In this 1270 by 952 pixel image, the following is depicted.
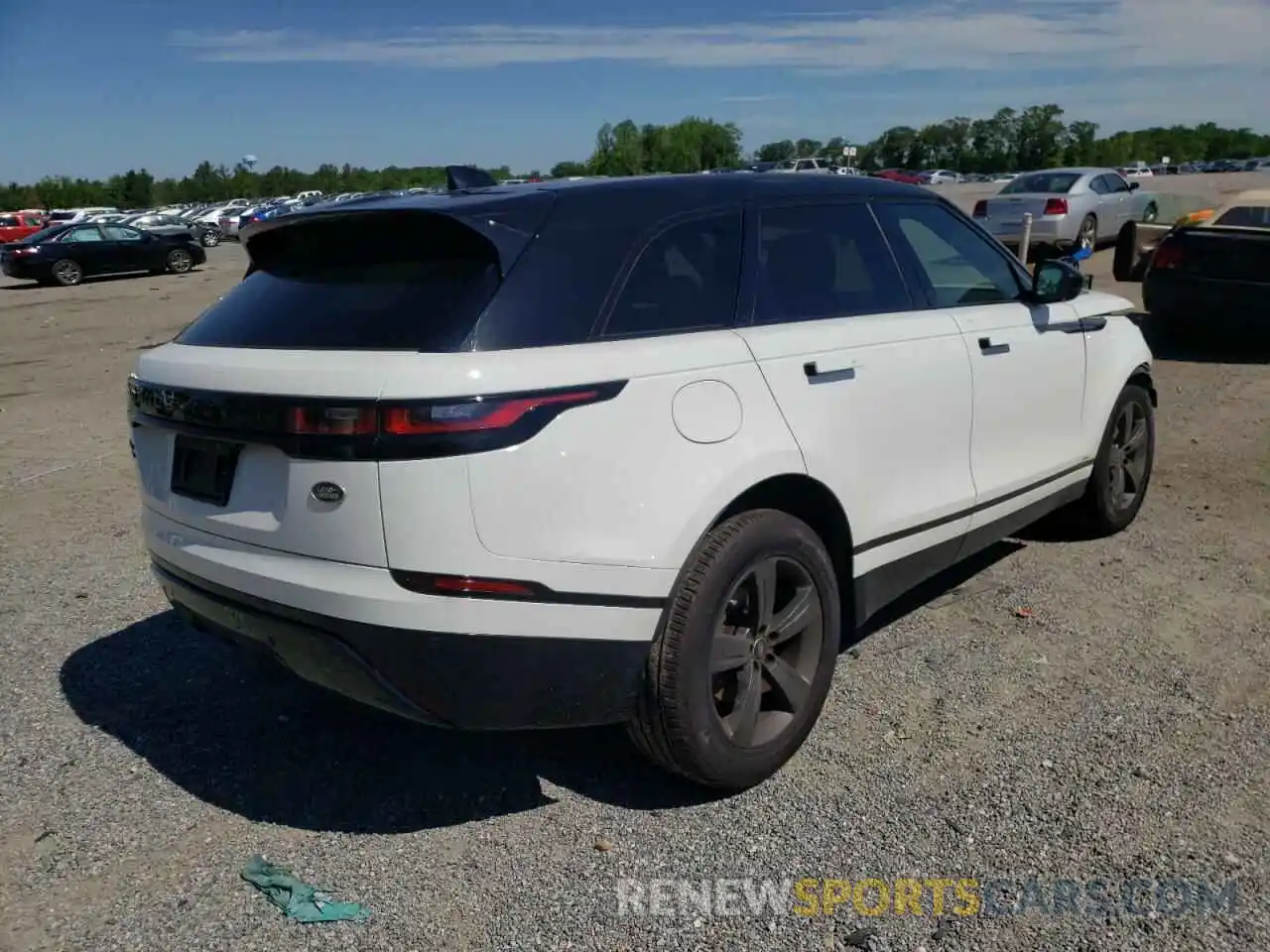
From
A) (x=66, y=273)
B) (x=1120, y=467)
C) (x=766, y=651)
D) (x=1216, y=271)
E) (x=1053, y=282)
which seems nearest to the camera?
(x=766, y=651)

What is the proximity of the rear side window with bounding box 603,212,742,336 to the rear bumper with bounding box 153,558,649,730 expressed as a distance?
88cm

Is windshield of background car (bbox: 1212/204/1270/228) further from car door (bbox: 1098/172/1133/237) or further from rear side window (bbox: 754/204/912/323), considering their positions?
car door (bbox: 1098/172/1133/237)

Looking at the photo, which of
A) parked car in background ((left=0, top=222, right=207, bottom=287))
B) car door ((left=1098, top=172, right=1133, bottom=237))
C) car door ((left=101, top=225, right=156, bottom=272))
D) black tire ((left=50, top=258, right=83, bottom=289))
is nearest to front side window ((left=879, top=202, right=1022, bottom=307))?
car door ((left=1098, top=172, right=1133, bottom=237))

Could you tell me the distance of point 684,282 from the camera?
10.6ft

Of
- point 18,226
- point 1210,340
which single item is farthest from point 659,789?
point 18,226

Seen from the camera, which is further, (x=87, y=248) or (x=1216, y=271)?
(x=87, y=248)

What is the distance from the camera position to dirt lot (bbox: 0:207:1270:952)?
2.74m

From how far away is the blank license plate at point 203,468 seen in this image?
2.94 m

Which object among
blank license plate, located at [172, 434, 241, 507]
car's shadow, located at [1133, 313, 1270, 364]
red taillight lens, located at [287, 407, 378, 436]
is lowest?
car's shadow, located at [1133, 313, 1270, 364]

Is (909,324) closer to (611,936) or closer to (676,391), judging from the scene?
(676,391)

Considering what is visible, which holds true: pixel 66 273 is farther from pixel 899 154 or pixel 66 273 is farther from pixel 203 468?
pixel 899 154

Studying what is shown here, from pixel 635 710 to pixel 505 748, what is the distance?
2.62 ft

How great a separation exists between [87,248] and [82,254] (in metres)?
0.19

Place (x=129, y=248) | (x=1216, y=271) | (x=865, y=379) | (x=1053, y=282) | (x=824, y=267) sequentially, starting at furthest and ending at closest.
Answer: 1. (x=129, y=248)
2. (x=1216, y=271)
3. (x=1053, y=282)
4. (x=824, y=267)
5. (x=865, y=379)
